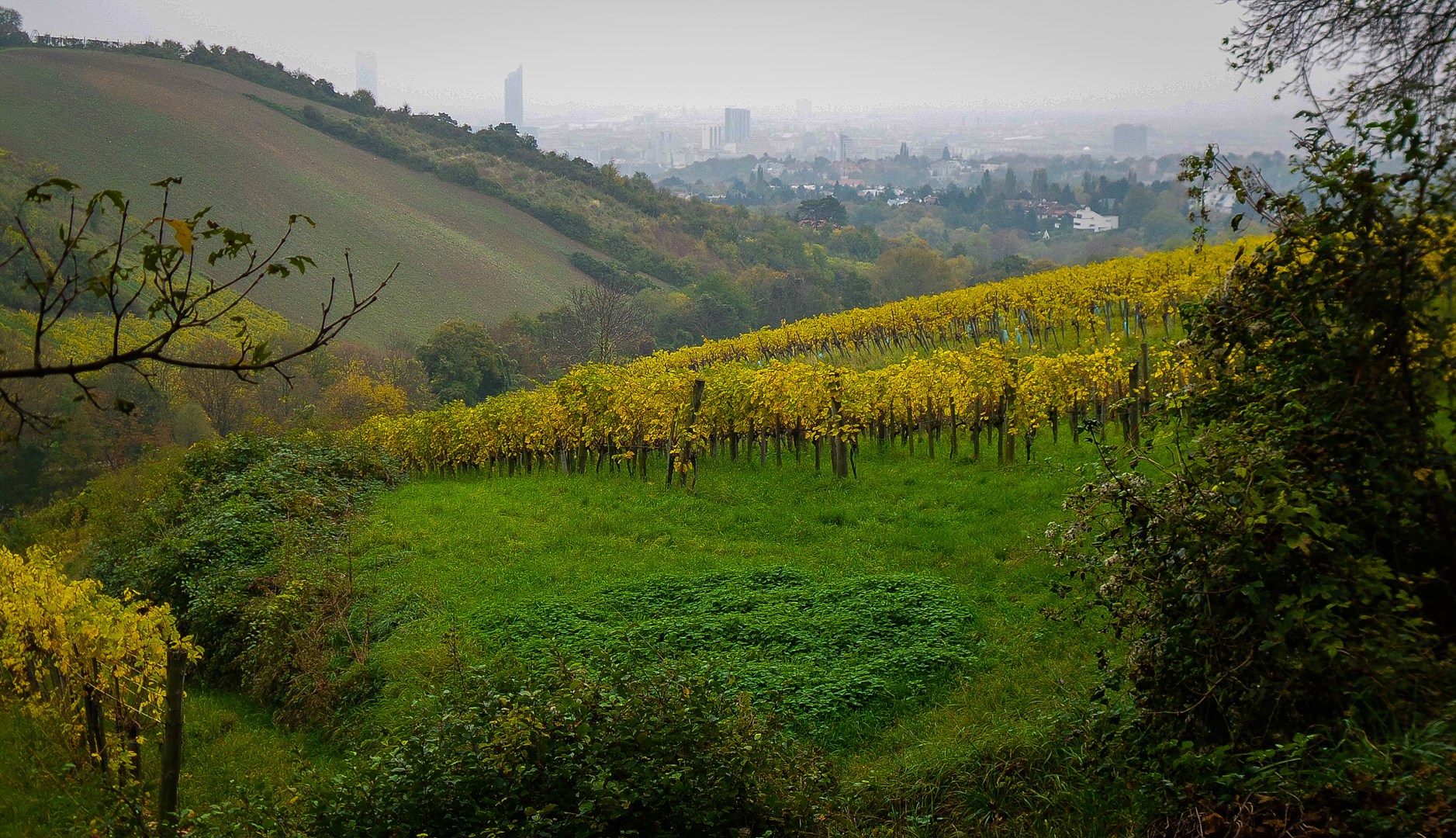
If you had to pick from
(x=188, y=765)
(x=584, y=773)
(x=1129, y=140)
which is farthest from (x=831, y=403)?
(x=1129, y=140)

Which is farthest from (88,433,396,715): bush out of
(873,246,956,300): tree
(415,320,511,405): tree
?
(873,246,956,300): tree

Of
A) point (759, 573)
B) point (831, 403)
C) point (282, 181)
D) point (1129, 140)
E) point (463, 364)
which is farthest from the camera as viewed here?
point (1129, 140)

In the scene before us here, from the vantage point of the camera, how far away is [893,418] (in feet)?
59.8

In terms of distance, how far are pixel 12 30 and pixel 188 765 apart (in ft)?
393

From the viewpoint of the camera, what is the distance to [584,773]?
5.48m

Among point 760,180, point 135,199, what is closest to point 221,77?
point 135,199

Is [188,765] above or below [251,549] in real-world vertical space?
below

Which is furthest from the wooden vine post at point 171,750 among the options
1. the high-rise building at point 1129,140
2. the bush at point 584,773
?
the high-rise building at point 1129,140

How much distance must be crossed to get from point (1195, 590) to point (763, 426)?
1234 centimetres

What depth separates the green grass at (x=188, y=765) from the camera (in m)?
7.91

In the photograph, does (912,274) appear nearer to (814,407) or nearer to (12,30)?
(814,407)

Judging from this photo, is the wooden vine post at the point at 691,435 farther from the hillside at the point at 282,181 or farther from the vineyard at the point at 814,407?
the hillside at the point at 282,181

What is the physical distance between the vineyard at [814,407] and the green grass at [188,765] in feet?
25.3

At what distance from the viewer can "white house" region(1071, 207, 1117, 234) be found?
107 meters
